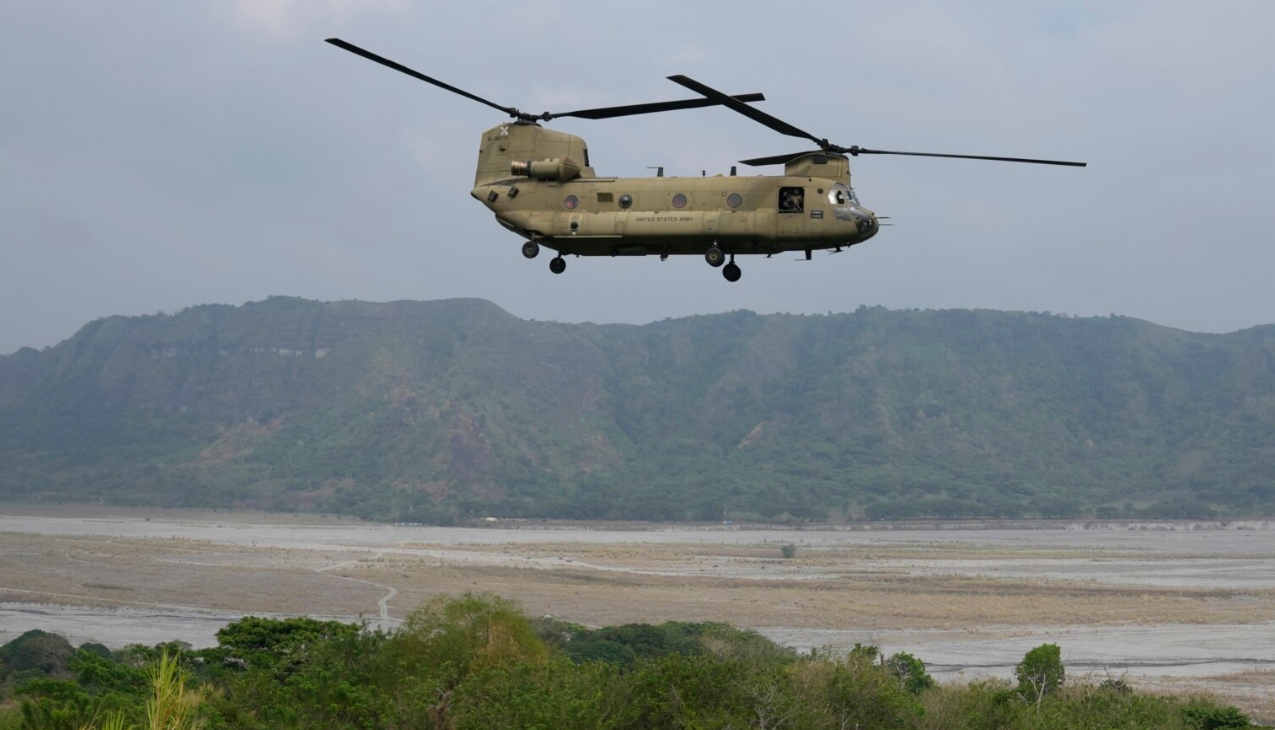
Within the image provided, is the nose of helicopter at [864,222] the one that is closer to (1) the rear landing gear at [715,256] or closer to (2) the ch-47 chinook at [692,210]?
(2) the ch-47 chinook at [692,210]

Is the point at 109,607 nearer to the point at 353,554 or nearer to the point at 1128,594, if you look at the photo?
the point at 353,554

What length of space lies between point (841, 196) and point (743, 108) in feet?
9.94

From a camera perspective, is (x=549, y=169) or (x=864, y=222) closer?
(x=864, y=222)

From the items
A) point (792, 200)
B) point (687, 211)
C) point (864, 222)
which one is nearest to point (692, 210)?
point (687, 211)

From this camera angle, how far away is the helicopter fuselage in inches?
856

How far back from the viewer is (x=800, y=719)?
28.4 metres

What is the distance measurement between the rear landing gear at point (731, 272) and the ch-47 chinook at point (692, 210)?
0.05 feet

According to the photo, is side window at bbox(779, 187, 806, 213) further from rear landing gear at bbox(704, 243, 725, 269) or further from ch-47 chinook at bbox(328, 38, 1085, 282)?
rear landing gear at bbox(704, 243, 725, 269)

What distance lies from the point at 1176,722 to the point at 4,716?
32.8 m

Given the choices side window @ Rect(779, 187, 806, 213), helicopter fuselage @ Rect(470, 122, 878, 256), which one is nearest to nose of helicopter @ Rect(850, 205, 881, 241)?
helicopter fuselage @ Rect(470, 122, 878, 256)

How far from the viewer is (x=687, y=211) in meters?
21.8

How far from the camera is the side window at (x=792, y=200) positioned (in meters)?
21.8

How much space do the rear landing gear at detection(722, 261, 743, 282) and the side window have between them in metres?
1.22

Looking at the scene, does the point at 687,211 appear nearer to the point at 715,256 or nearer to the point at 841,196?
the point at 715,256
